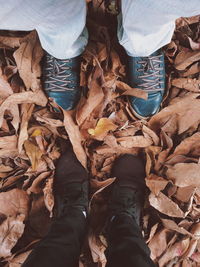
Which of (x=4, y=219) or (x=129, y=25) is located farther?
(x=4, y=219)

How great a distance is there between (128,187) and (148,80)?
1.10 ft

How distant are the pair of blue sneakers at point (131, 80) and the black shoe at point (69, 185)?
18cm

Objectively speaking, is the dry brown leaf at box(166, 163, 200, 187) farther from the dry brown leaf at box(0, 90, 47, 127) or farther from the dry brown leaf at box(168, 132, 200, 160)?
the dry brown leaf at box(0, 90, 47, 127)

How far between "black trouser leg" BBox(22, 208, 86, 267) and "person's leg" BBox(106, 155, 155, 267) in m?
0.08

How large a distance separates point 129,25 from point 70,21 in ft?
0.41

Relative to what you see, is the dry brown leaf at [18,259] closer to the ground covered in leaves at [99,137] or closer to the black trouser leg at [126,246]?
the ground covered in leaves at [99,137]

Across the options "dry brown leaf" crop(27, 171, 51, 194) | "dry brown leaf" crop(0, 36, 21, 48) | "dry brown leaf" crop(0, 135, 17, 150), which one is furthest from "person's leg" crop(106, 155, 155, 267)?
"dry brown leaf" crop(0, 36, 21, 48)

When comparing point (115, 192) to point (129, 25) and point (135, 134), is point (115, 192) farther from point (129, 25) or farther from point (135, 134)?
point (129, 25)

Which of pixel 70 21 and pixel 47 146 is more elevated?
pixel 70 21

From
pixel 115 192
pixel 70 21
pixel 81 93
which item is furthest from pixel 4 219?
pixel 70 21

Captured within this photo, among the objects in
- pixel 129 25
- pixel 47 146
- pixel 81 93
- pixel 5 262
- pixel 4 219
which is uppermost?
pixel 129 25

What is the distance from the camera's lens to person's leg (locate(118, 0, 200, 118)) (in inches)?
20.6

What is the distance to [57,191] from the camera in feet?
3.03

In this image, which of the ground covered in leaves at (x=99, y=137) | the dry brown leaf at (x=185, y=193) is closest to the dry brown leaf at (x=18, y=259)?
the ground covered in leaves at (x=99, y=137)
